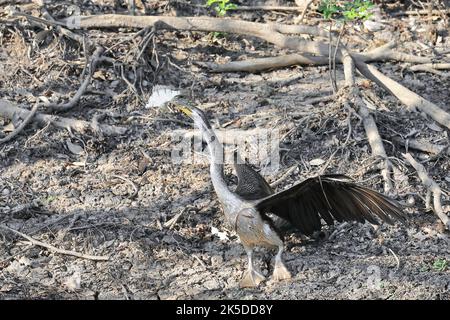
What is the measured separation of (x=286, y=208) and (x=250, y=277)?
1.68ft

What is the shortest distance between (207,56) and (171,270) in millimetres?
3183

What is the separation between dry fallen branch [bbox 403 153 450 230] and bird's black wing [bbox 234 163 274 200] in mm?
1240

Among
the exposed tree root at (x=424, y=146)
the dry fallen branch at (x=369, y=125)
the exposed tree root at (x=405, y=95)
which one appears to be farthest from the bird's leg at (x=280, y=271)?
the exposed tree root at (x=405, y=95)

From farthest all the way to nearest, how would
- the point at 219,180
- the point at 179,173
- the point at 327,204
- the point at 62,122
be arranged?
1. the point at 62,122
2. the point at 179,173
3. the point at 219,180
4. the point at 327,204

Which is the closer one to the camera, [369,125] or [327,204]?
[327,204]

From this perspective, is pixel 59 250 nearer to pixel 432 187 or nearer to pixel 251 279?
pixel 251 279

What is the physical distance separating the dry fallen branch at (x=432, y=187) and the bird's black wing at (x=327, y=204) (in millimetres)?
737

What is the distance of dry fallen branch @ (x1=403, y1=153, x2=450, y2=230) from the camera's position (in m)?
6.35

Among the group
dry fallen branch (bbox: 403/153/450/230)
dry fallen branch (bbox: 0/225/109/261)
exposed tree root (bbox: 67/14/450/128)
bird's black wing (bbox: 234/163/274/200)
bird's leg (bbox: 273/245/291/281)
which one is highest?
exposed tree root (bbox: 67/14/450/128)

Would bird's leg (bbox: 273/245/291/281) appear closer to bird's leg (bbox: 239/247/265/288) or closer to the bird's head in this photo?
bird's leg (bbox: 239/247/265/288)

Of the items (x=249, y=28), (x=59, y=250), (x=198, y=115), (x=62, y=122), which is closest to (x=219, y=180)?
(x=198, y=115)

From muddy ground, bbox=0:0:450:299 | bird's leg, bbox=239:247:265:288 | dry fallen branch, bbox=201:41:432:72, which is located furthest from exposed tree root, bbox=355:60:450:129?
bird's leg, bbox=239:247:265:288

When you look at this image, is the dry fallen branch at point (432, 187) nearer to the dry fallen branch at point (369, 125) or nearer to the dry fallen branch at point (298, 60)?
the dry fallen branch at point (369, 125)

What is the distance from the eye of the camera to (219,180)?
589cm
